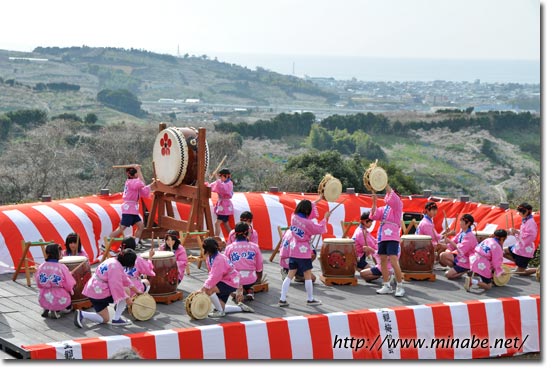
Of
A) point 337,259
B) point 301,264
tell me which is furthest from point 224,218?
point 301,264

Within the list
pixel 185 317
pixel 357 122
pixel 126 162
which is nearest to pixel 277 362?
pixel 185 317

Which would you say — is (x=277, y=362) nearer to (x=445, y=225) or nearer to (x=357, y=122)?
(x=445, y=225)

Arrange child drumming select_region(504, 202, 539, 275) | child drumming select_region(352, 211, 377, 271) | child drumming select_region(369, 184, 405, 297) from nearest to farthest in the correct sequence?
child drumming select_region(369, 184, 405, 297) < child drumming select_region(352, 211, 377, 271) < child drumming select_region(504, 202, 539, 275)

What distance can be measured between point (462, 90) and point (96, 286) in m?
53.9

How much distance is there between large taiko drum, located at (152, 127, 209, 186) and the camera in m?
12.6

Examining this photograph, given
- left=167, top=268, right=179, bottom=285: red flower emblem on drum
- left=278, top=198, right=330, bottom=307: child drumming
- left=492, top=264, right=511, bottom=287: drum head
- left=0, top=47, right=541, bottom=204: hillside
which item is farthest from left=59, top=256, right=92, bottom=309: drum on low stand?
left=0, top=47, right=541, bottom=204: hillside

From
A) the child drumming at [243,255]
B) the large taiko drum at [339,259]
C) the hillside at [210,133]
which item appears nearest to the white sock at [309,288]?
the child drumming at [243,255]

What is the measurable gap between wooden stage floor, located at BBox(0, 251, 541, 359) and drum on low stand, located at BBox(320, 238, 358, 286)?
0.10 m

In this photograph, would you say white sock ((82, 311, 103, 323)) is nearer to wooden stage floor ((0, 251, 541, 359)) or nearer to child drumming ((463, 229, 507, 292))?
wooden stage floor ((0, 251, 541, 359))

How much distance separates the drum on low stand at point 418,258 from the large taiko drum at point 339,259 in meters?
0.71

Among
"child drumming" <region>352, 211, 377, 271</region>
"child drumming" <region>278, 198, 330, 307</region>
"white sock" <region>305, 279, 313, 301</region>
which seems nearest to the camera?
"white sock" <region>305, 279, 313, 301</region>

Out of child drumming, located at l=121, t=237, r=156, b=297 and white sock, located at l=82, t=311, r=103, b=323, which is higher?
child drumming, located at l=121, t=237, r=156, b=297

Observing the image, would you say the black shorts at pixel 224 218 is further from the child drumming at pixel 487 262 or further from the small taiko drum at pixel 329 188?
the child drumming at pixel 487 262

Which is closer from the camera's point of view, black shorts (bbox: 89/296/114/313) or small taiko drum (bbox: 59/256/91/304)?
black shorts (bbox: 89/296/114/313)
